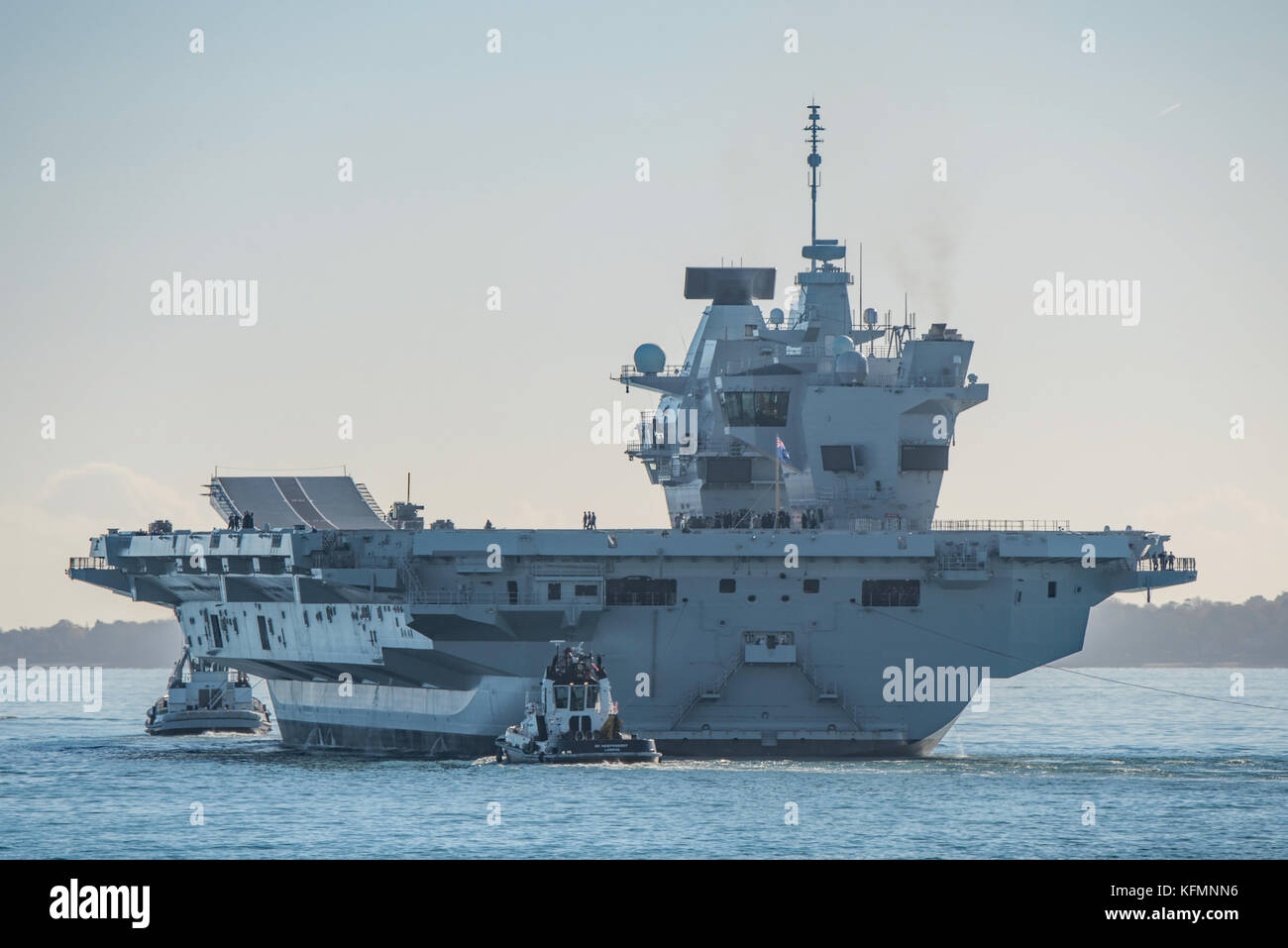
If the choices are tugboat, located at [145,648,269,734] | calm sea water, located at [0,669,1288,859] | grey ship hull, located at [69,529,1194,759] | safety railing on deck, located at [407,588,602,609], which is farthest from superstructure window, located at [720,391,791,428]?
tugboat, located at [145,648,269,734]

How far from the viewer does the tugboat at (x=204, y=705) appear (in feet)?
195

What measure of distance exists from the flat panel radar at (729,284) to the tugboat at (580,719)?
43.6ft

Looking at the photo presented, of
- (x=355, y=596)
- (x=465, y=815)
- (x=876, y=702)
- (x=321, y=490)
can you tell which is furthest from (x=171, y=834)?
(x=321, y=490)

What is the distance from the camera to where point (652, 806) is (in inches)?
1233

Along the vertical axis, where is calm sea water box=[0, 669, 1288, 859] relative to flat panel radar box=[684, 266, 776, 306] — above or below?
below

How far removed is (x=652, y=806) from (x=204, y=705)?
1321 inches

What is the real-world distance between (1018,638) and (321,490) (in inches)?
888

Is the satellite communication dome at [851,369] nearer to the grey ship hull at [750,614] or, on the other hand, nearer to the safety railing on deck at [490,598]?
the grey ship hull at [750,614]

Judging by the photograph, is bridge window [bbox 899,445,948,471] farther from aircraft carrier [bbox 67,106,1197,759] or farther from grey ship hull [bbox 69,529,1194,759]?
grey ship hull [bbox 69,529,1194,759]

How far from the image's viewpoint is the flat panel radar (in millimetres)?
48375

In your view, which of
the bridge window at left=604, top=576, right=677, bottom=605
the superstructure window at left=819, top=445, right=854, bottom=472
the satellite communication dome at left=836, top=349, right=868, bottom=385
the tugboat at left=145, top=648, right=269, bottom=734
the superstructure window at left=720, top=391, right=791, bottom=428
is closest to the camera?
the bridge window at left=604, top=576, right=677, bottom=605

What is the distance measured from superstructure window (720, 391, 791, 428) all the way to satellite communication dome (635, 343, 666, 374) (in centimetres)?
433

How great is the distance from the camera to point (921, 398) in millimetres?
42312
